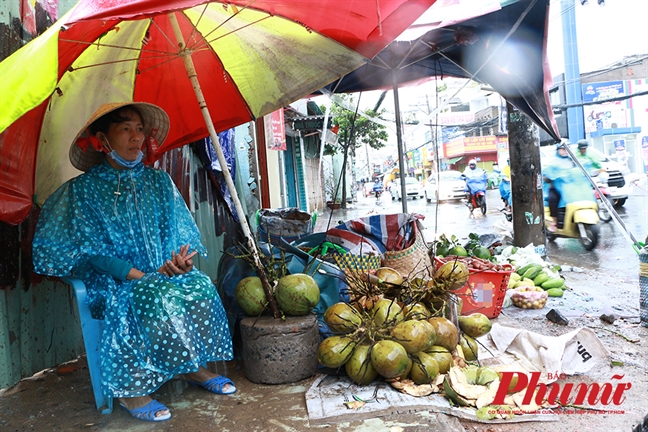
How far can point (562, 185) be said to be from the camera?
23.9ft

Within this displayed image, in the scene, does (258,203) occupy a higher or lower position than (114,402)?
higher

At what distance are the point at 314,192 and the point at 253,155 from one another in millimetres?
13282

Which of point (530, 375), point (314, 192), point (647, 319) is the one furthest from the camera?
point (314, 192)

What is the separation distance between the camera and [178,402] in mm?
2453

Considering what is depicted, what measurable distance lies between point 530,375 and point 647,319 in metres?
1.79

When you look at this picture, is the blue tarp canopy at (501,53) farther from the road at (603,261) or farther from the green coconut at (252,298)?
the green coconut at (252,298)

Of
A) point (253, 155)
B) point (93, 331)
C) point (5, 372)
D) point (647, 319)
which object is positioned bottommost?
point (647, 319)

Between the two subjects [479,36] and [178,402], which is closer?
[178,402]

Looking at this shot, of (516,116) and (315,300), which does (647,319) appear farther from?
(516,116)

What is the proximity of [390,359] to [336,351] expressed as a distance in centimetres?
29

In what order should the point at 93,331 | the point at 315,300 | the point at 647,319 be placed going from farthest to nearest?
the point at 647,319 < the point at 315,300 < the point at 93,331

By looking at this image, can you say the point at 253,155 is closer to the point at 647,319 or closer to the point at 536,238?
the point at 536,238

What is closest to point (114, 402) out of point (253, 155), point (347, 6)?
point (347, 6)

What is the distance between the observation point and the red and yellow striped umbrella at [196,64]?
236cm
